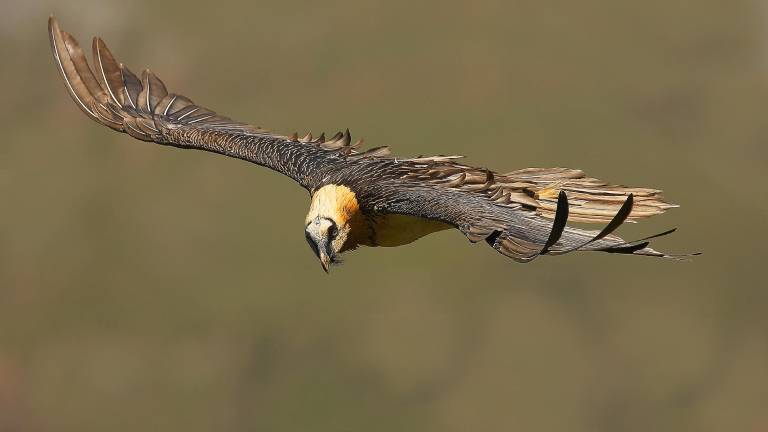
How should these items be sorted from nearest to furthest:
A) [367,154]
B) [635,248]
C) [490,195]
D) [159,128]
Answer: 1. [635,248]
2. [490,195]
3. [367,154]
4. [159,128]

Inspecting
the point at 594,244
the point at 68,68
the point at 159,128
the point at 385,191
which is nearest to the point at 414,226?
the point at 385,191

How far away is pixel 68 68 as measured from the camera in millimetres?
16156

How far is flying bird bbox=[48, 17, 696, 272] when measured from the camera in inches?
434

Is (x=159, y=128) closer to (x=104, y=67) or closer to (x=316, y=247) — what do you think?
(x=104, y=67)

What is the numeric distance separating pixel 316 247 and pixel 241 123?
377 centimetres

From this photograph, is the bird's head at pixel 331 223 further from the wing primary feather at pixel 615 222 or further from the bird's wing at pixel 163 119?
the wing primary feather at pixel 615 222

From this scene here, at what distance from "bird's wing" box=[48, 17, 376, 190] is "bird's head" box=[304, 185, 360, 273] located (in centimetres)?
126

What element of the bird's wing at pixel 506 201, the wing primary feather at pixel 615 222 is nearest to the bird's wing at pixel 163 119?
the bird's wing at pixel 506 201

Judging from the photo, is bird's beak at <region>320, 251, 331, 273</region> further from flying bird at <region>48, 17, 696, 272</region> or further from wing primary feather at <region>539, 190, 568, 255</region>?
wing primary feather at <region>539, 190, 568, 255</region>

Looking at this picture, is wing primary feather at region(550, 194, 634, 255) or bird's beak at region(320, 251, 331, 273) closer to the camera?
wing primary feather at region(550, 194, 634, 255)

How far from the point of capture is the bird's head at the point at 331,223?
12773mm

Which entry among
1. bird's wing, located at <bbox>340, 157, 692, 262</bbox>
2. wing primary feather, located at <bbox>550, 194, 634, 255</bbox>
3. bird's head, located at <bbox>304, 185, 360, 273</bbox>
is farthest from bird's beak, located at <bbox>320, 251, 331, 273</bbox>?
wing primary feather, located at <bbox>550, 194, 634, 255</bbox>

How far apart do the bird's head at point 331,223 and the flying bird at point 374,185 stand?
0.04 feet

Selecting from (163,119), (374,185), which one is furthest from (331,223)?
(163,119)
